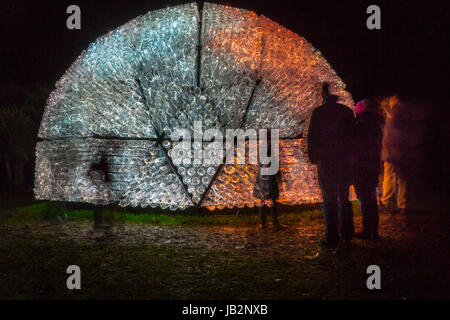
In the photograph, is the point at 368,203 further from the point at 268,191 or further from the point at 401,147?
the point at 401,147

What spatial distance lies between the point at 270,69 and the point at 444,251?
14.0 ft

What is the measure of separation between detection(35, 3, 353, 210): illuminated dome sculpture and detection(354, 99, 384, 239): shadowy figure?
206 cm

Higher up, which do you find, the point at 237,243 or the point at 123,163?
the point at 123,163

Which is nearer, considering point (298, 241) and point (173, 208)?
point (298, 241)

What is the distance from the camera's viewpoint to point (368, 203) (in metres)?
6.00

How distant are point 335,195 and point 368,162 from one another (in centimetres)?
80

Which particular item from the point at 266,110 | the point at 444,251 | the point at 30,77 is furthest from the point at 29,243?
the point at 30,77

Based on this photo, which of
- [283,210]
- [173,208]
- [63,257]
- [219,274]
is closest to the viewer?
[219,274]

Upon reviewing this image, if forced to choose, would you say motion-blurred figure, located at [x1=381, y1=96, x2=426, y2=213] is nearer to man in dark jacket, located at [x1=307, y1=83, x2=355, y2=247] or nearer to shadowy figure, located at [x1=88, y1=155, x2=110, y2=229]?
man in dark jacket, located at [x1=307, y1=83, x2=355, y2=247]

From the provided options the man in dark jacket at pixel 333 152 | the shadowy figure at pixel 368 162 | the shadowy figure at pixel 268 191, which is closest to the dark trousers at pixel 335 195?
the man in dark jacket at pixel 333 152

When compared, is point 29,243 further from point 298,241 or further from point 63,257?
point 298,241

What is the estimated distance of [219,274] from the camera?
4.57m

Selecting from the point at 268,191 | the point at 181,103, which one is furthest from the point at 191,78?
the point at 268,191
